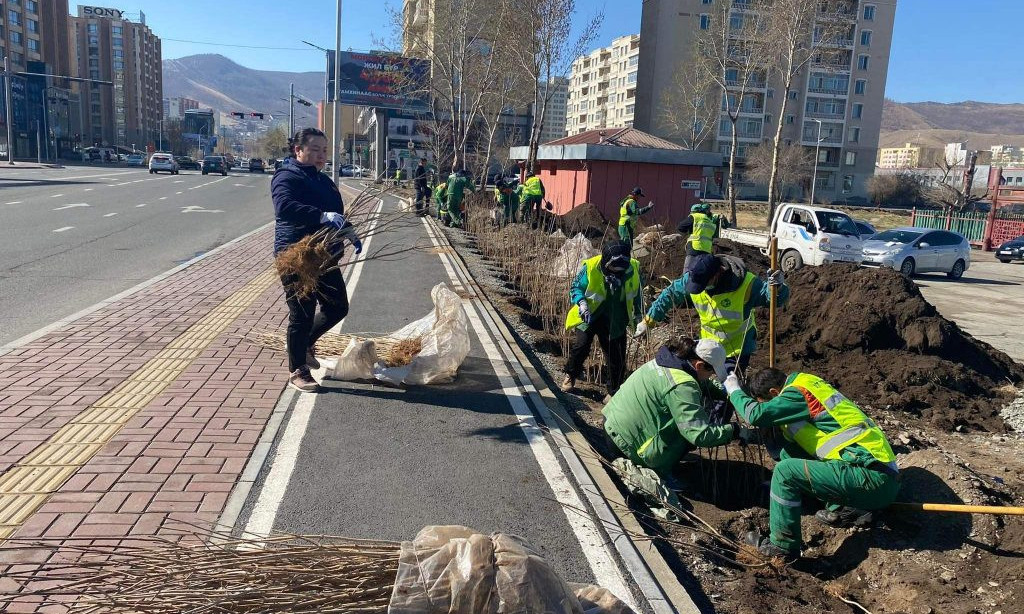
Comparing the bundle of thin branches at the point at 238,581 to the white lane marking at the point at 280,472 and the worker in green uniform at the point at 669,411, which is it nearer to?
the white lane marking at the point at 280,472

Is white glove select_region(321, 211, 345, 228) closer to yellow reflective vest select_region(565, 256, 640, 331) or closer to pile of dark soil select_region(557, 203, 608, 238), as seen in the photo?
yellow reflective vest select_region(565, 256, 640, 331)

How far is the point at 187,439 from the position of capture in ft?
15.6

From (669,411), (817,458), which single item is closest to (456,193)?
(669,411)

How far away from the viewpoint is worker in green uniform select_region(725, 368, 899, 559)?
163 inches

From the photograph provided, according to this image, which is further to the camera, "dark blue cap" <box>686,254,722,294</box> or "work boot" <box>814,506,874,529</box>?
"dark blue cap" <box>686,254,722,294</box>

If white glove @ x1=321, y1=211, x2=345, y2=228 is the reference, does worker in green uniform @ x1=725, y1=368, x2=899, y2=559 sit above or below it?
below

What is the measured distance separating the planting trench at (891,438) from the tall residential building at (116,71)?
135m

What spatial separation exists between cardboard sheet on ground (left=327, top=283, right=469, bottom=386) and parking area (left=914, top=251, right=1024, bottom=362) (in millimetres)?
8459

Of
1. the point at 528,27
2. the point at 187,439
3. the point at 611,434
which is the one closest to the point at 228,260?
the point at 187,439

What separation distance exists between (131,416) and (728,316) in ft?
14.5

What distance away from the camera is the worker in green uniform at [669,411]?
182 inches

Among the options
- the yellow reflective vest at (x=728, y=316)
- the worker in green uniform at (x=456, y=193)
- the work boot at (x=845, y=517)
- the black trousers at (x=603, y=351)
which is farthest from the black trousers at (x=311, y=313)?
the worker in green uniform at (x=456, y=193)

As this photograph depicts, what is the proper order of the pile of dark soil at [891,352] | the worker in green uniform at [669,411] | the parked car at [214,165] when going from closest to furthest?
the worker in green uniform at [669,411] → the pile of dark soil at [891,352] → the parked car at [214,165]

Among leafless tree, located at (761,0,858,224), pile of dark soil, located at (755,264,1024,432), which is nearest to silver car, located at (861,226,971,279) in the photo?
leafless tree, located at (761,0,858,224)
